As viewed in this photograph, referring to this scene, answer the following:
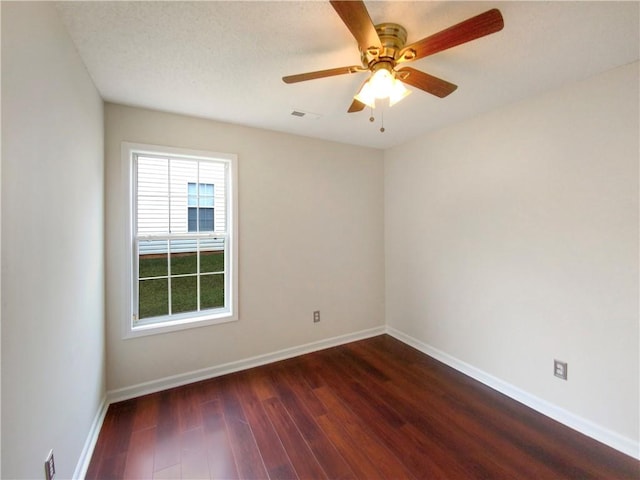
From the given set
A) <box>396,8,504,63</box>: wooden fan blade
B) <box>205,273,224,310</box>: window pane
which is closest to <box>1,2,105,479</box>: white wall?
<box>205,273,224,310</box>: window pane

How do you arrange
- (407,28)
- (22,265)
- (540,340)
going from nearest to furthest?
(22,265) < (407,28) < (540,340)

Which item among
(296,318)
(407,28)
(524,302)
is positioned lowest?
(296,318)

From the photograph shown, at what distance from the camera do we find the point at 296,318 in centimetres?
298

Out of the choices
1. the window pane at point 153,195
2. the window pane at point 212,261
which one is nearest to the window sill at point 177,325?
the window pane at point 212,261

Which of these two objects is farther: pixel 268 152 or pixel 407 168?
pixel 407 168

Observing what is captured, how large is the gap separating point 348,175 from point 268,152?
1.00 metres

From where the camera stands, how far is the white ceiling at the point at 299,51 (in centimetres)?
127

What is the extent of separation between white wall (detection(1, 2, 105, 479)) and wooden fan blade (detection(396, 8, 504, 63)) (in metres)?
1.51

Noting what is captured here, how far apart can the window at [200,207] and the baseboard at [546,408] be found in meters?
2.66

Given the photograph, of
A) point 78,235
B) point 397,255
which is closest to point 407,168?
point 397,255

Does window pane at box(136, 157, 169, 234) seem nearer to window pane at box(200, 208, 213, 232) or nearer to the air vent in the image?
window pane at box(200, 208, 213, 232)

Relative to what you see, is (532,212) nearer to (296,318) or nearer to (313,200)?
(313,200)

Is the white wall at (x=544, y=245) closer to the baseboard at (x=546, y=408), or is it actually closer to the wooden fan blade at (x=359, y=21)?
the baseboard at (x=546, y=408)

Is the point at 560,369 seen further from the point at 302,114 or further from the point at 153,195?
the point at 153,195
